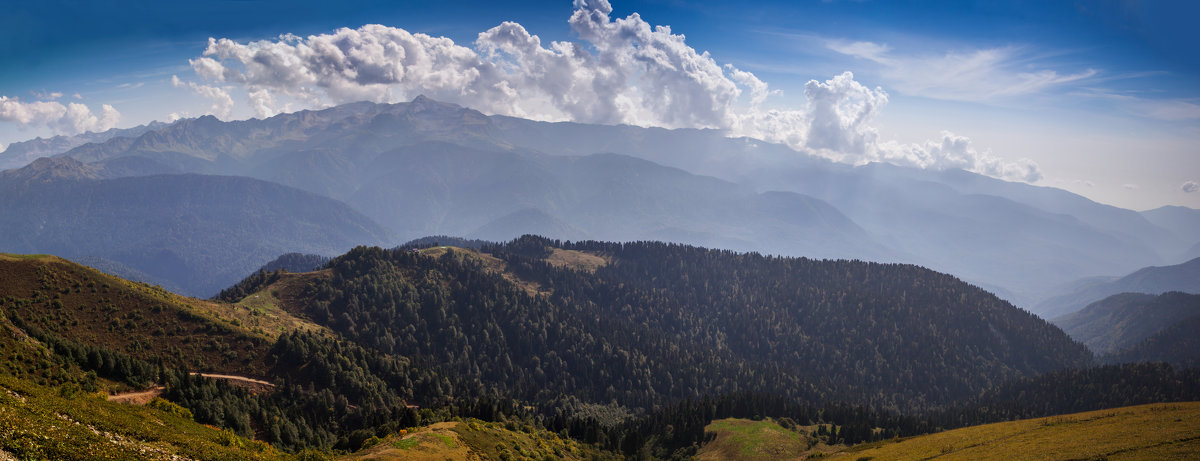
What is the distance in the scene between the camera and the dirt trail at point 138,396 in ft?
266

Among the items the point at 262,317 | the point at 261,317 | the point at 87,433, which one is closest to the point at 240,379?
the point at 261,317

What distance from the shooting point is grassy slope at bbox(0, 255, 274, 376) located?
108m

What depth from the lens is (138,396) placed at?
8538 centimetres

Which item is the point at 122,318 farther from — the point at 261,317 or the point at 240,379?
the point at 261,317

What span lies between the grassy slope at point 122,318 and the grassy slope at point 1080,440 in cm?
13124

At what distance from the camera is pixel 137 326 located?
4646 inches

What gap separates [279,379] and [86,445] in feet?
331

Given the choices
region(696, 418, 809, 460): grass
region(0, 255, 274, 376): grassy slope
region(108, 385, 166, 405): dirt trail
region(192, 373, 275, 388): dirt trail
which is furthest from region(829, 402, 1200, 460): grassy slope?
region(0, 255, 274, 376): grassy slope

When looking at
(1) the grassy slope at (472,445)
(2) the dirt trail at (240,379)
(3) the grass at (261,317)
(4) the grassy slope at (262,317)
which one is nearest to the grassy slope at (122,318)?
(2) the dirt trail at (240,379)

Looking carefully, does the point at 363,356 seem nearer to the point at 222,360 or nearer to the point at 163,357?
the point at 222,360

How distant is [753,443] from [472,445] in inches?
3311

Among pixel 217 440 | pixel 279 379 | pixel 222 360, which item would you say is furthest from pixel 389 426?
pixel 222 360

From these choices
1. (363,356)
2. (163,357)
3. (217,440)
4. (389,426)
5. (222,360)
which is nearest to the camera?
(217,440)

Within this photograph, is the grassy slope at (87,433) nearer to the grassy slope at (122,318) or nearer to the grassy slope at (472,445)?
the grassy slope at (472,445)
